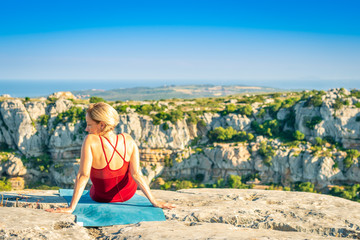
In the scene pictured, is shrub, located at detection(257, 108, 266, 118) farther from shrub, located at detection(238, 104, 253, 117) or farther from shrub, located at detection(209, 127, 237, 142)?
shrub, located at detection(209, 127, 237, 142)

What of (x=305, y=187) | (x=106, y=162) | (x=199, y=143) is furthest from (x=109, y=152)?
(x=199, y=143)

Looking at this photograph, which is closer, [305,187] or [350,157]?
[305,187]

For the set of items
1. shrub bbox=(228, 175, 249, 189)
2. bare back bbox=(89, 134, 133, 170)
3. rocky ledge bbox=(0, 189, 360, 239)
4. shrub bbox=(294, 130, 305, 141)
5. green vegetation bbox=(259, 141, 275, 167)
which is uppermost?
bare back bbox=(89, 134, 133, 170)

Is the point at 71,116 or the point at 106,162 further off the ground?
the point at 106,162

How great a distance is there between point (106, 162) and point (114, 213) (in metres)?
1.10

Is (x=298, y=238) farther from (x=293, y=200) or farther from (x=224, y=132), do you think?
(x=224, y=132)

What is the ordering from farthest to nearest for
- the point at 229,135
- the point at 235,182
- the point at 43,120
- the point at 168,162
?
the point at 43,120, the point at 229,135, the point at 168,162, the point at 235,182

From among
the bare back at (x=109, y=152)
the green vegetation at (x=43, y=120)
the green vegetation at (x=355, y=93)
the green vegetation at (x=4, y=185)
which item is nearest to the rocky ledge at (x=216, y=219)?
the bare back at (x=109, y=152)

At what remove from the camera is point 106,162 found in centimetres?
672

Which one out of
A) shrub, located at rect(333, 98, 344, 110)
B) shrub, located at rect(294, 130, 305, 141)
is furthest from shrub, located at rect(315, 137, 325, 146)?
shrub, located at rect(333, 98, 344, 110)

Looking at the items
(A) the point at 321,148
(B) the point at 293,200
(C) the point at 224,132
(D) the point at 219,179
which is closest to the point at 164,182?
(D) the point at 219,179

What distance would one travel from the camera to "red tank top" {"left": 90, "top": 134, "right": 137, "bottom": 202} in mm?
6828

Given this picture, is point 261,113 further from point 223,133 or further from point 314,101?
point 314,101

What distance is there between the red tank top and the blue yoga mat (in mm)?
165
